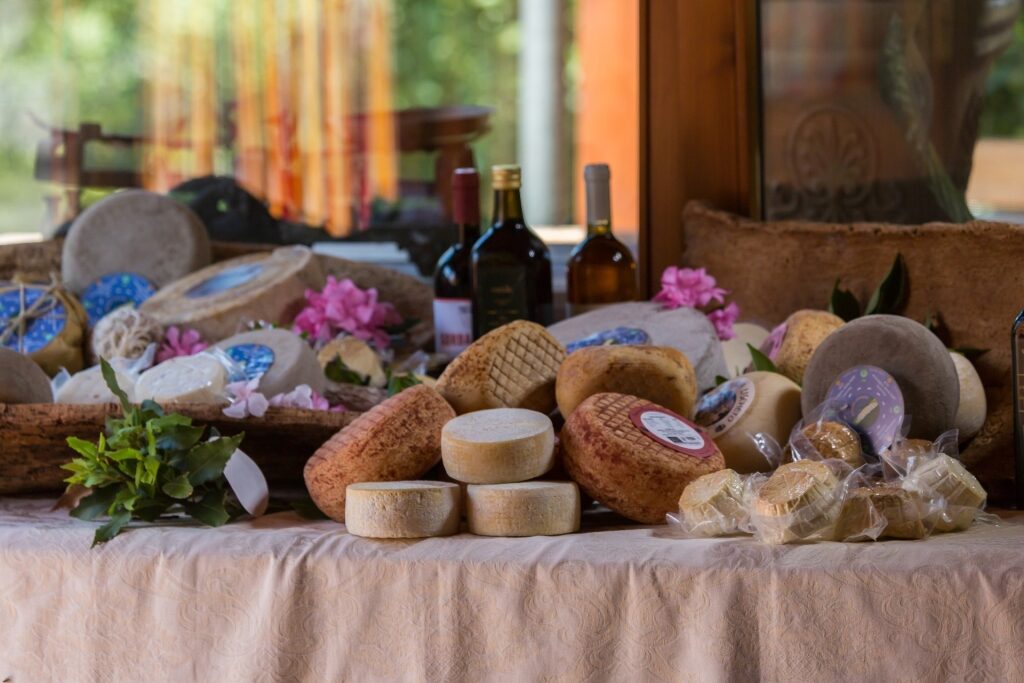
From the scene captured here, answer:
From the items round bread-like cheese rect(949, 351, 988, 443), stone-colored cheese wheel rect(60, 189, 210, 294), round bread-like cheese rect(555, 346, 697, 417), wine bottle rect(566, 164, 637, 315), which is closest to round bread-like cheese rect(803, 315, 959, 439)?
round bread-like cheese rect(949, 351, 988, 443)

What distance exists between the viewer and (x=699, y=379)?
1.33 meters

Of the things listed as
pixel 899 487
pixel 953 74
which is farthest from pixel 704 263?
pixel 899 487

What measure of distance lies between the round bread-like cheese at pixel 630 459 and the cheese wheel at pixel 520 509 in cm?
4

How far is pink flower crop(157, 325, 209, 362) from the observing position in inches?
62.2

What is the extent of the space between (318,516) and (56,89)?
4.83ft

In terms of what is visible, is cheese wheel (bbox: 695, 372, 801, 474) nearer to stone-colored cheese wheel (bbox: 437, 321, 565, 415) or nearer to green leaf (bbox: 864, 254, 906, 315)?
stone-colored cheese wheel (bbox: 437, 321, 565, 415)

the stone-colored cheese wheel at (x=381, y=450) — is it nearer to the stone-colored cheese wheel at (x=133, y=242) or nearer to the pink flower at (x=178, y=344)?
the pink flower at (x=178, y=344)

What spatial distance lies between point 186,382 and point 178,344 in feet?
1.11

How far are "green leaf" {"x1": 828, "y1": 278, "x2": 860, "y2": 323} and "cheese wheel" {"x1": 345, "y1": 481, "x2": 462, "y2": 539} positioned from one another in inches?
28.1

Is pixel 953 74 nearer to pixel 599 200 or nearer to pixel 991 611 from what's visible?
pixel 599 200

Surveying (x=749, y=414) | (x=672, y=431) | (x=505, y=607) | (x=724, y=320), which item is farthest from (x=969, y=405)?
(x=505, y=607)

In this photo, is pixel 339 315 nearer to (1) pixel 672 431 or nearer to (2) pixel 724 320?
(2) pixel 724 320

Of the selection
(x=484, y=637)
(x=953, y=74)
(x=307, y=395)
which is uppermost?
(x=953, y=74)

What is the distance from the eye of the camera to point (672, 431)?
1061 millimetres
